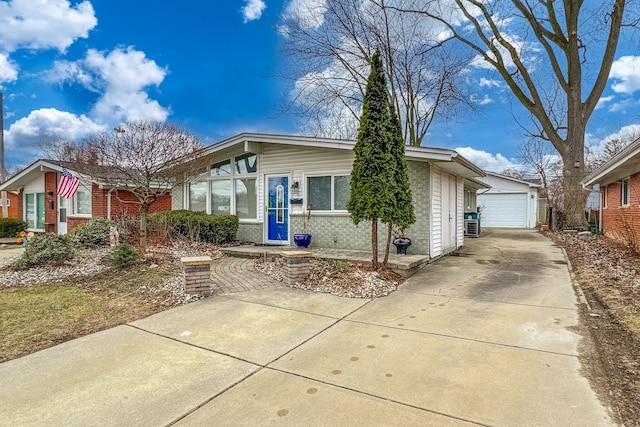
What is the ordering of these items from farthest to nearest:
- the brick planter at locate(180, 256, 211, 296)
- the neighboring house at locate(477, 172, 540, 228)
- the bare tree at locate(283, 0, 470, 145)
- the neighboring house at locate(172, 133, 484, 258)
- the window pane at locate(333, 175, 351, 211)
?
the neighboring house at locate(477, 172, 540, 228) < the bare tree at locate(283, 0, 470, 145) < the window pane at locate(333, 175, 351, 211) < the neighboring house at locate(172, 133, 484, 258) < the brick planter at locate(180, 256, 211, 296)

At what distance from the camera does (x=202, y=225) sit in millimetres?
10328

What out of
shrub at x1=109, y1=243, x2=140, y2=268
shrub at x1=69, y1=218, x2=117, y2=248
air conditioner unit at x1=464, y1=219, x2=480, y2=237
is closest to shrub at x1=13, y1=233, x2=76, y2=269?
shrub at x1=109, y1=243, x2=140, y2=268

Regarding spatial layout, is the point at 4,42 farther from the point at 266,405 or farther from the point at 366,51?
the point at 266,405

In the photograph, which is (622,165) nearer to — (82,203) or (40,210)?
(82,203)

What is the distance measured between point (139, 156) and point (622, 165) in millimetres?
12373

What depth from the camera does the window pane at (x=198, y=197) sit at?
1184cm

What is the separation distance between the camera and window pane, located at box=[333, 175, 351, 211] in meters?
9.23

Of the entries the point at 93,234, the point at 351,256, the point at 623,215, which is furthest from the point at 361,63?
→ the point at 93,234

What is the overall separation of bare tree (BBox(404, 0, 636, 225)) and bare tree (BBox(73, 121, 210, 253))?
13.0 m

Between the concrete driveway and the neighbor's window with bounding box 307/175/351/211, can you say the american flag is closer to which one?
the neighbor's window with bounding box 307/175/351/211

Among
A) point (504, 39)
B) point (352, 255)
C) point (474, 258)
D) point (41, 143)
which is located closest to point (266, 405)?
point (352, 255)

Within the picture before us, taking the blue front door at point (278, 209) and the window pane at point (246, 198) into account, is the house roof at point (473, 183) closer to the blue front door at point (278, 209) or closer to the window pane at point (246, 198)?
the blue front door at point (278, 209)

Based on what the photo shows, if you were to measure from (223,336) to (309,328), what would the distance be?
974 millimetres

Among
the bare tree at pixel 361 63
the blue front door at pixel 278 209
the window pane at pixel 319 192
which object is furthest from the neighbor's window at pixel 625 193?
the blue front door at pixel 278 209
